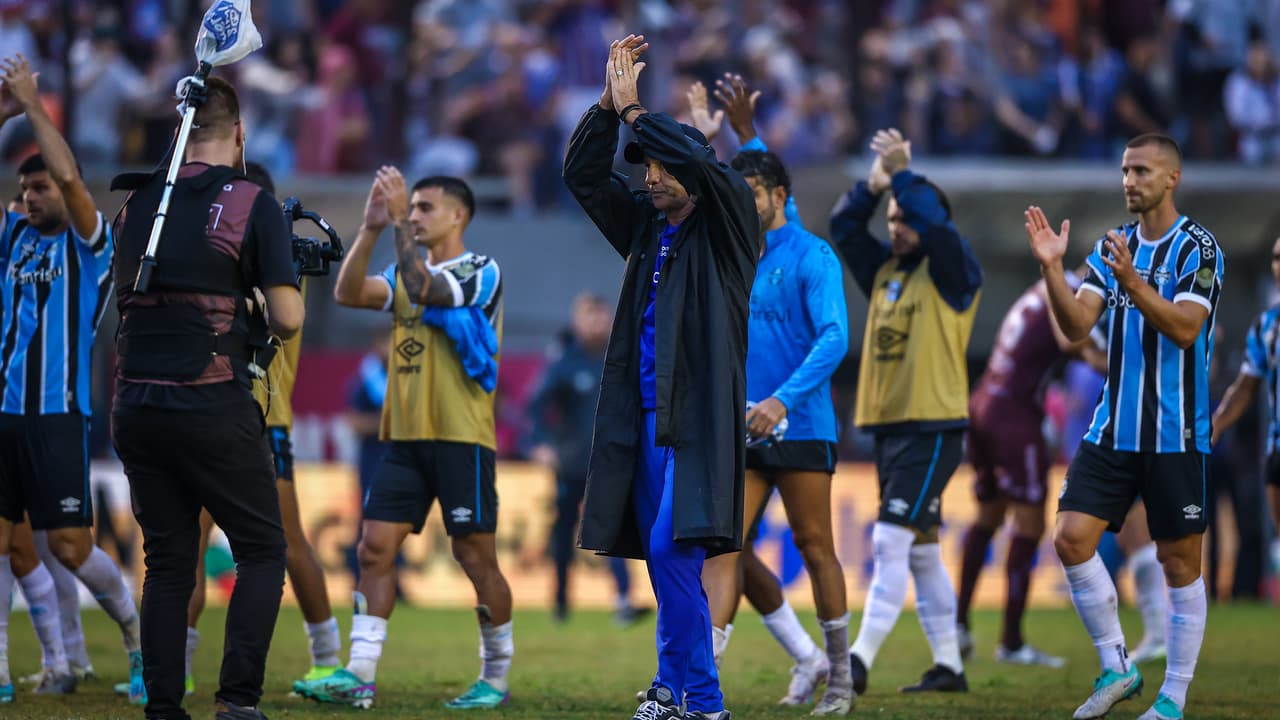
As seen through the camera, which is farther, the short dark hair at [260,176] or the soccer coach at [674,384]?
the short dark hair at [260,176]

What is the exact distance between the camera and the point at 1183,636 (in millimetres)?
7227

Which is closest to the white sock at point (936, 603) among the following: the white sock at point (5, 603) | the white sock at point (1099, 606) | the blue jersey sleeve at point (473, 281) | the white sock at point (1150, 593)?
the white sock at point (1099, 606)

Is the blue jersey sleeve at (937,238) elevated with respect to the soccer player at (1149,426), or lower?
elevated

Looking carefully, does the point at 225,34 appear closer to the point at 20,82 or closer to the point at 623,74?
the point at 20,82

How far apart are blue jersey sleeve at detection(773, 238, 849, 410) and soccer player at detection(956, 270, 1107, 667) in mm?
3016

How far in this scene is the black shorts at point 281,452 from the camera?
812cm

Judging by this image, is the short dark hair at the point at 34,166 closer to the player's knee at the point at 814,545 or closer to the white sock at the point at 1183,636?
the player's knee at the point at 814,545

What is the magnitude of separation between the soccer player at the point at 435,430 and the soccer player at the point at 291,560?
323mm

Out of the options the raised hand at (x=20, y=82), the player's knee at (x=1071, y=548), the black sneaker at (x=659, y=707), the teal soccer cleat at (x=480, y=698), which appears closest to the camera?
the black sneaker at (x=659, y=707)

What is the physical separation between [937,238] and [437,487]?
301 cm

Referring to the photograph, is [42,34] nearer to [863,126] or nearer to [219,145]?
[863,126]

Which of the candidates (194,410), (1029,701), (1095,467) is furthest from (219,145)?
(1029,701)

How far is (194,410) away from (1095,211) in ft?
45.5

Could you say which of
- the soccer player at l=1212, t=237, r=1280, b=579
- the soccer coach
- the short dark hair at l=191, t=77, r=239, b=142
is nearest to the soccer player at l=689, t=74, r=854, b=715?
the soccer coach
